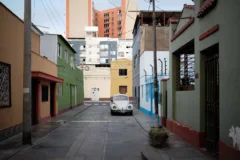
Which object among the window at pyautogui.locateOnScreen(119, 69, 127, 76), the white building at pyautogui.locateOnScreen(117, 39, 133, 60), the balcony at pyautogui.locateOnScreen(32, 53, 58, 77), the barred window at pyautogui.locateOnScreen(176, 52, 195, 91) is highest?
the white building at pyautogui.locateOnScreen(117, 39, 133, 60)

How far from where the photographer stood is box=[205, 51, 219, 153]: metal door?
768cm

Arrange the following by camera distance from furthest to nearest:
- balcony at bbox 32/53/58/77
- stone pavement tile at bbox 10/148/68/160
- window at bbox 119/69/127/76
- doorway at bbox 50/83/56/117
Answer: window at bbox 119/69/127/76 → doorway at bbox 50/83/56/117 → balcony at bbox 32/53/58/77 → stone pavement tile at bbox 10/148/68/160

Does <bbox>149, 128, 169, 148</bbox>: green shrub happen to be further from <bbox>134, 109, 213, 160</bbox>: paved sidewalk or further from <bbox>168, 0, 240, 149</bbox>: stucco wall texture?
<bbox>168, 0, 240, 149</bbox>: stucco wall texture

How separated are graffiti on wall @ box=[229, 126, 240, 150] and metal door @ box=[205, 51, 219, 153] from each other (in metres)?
1.61

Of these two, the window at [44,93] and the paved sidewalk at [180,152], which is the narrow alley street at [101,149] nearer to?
the paved sidewalk at [180,152]

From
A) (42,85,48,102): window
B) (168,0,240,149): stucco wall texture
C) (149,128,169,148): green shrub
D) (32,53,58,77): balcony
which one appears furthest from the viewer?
(42,85,48,102): window

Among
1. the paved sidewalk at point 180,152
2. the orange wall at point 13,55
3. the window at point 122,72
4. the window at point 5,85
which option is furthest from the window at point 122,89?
the paved sidewalk at point 180,152

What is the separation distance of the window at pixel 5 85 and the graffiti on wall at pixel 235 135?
26.4ft

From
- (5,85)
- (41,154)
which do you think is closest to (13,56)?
(5,85)

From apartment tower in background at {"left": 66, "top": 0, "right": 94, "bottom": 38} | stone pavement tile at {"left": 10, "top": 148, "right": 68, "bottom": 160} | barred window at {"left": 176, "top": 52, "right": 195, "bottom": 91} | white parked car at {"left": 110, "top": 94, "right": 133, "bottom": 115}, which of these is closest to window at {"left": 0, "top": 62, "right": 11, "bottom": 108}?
stone pavement tile at {"left": 10, "top": 148, "right": 68, "bottom": 160}

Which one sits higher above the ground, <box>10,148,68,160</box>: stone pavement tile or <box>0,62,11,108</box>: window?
<box>0,62,11,108</box>: window

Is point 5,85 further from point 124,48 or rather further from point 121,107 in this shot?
point 124,48

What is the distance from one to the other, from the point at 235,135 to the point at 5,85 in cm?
853

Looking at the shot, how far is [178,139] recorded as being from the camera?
10508mm
